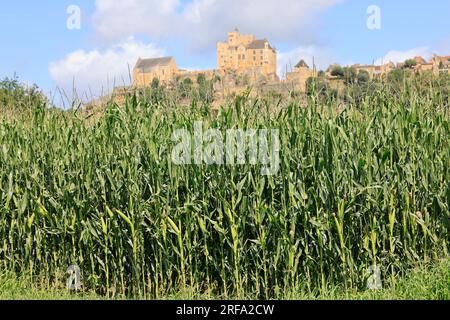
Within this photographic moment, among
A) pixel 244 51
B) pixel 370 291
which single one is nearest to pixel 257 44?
pixel 244 51

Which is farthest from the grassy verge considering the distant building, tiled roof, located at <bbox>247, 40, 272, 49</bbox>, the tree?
tiled roof, located at <bbox>247, 40, 272, 49</bbox>

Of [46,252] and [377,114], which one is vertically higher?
[377,114]

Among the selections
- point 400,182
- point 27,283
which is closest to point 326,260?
point 400,182

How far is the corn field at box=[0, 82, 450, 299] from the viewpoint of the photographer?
748 cm

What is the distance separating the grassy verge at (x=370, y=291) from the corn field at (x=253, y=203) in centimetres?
19

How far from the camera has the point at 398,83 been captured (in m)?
9.01

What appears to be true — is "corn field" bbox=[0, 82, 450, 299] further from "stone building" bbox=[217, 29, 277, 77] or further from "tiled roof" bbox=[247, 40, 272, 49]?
"tiled roof" bbox=[247, 40, 272, 49]

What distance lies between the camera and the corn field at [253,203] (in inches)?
294

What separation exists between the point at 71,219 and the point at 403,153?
479 cm

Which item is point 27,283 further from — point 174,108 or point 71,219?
point 174,108

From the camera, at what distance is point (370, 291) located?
7152 mm

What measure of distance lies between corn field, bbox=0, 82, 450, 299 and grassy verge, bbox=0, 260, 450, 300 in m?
0.19
